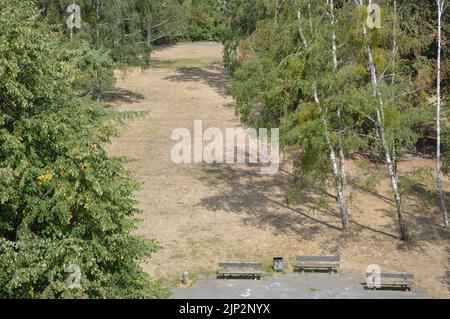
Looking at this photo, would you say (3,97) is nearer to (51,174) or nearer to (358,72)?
(51,174)

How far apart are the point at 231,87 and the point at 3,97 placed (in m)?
10.7

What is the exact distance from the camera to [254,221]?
70.0 ft

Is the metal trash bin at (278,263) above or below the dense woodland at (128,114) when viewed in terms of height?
below

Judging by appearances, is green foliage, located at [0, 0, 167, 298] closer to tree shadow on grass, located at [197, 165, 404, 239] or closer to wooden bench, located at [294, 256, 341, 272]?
wooden bench, located at [294, 256, 341, 272]

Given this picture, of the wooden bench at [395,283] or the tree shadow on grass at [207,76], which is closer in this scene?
the wooden bench at [395,283]

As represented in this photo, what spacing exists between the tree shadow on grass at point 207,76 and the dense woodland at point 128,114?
22.4 ft

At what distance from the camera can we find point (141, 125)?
33750 mm

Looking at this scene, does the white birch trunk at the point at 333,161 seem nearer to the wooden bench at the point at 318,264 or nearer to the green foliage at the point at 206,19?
the wooden bench at the point at 318,264

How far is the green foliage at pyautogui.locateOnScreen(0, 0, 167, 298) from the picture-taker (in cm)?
1052

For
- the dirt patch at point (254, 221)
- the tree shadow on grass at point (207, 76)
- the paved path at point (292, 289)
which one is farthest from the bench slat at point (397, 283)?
the tree shadow on grass at point (207, 76)

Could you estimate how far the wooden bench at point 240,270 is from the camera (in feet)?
56.6

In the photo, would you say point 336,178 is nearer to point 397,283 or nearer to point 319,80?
point 319,80

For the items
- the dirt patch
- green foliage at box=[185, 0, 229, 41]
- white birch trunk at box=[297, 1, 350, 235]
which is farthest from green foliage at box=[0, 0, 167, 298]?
green foliage at box=[185, 0, 229, 41]

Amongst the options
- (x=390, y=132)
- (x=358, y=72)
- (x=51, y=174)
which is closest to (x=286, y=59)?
(x=358, y=72)
